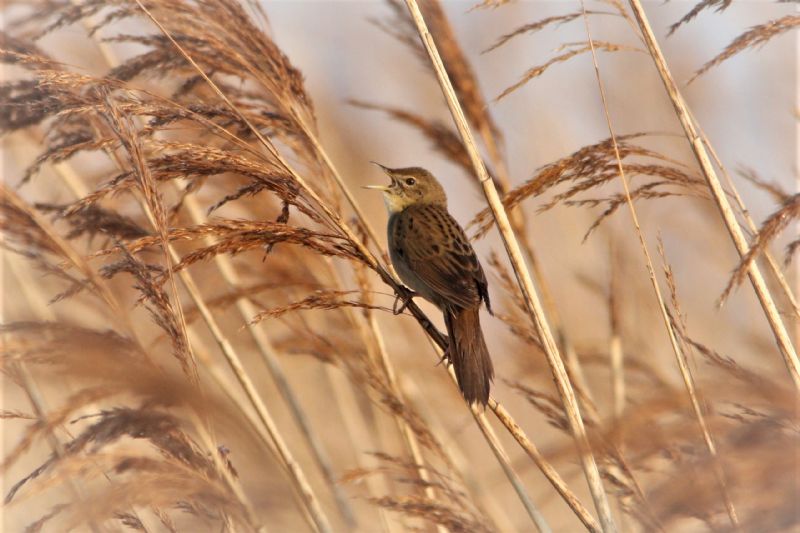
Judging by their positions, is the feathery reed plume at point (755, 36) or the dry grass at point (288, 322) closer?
the dry grass at point (288, 322)

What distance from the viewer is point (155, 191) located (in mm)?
2170

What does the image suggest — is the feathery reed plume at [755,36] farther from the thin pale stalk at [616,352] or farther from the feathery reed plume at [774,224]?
the thin pale stalk at [616,352]

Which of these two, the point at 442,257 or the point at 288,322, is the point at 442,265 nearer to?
the point at 442,257

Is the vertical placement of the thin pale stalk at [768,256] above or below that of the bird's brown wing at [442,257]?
below

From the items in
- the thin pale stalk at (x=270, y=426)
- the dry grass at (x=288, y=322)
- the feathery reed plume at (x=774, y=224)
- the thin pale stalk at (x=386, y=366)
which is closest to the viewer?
the dry grass at (x=288, y=322)

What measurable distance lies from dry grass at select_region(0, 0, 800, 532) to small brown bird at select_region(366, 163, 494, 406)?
0.30ft

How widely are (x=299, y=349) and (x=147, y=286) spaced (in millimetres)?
1220

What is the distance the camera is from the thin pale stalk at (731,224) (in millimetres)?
2189

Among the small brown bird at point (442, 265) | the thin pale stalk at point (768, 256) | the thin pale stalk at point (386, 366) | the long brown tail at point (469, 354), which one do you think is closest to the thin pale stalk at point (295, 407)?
the thin pale stalk at point (386, 366)

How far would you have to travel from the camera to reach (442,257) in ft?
10.6

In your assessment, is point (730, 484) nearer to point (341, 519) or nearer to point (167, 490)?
point (167, 490)

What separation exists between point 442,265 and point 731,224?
120 cm

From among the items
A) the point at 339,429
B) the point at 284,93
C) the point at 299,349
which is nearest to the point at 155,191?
the point at 284,93

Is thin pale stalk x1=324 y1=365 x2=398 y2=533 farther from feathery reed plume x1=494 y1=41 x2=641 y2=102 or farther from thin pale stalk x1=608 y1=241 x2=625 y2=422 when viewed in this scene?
feathery reed plume x1=494 y1=41 x2=641 y2=102
